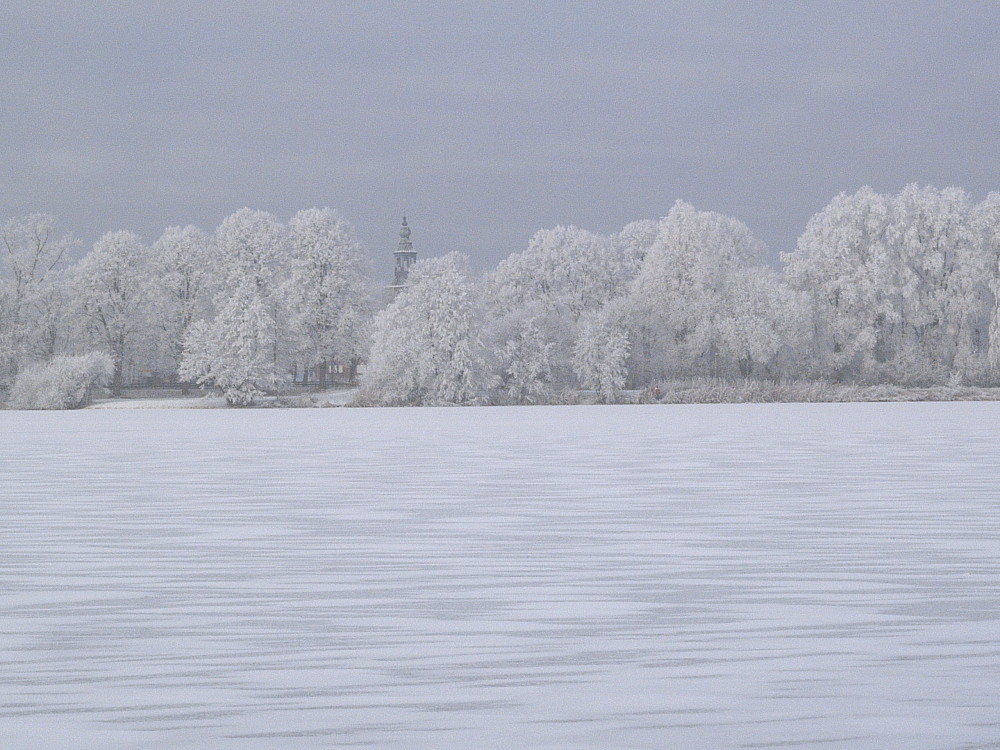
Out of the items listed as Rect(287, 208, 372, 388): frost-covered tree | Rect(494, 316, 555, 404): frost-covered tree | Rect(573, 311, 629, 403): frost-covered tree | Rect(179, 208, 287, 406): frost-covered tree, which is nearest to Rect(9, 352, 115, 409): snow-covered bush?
Rect(179, 208, 287, 406): frost-covered tree

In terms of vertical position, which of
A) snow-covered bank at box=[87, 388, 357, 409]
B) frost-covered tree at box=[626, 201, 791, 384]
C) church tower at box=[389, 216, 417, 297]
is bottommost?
snow-covered bank at box=[87, 388, 357, 409]

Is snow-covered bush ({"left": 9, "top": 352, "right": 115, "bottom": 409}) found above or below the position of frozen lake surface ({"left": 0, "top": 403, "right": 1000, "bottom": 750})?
above

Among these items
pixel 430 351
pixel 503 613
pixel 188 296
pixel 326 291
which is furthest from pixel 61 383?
pixel 503 613

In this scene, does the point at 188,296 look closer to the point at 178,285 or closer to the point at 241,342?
the point at 178,285

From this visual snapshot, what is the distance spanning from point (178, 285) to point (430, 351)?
1941 centimetres

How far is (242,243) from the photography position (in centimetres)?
7144

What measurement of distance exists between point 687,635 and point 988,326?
61585mm

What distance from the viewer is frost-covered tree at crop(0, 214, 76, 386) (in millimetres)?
63062

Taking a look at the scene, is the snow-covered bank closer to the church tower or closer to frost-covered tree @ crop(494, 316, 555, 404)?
frost-covered tree @ crop(494, 316, 555, 404)

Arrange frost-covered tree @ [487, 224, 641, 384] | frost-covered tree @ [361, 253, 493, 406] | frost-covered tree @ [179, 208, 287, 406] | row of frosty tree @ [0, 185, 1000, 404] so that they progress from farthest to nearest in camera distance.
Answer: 1. frost-covered tree @ [487, 224, 641, 384]
2. row of frosty tree @ [0, 185, 1000, 404]
3. frost-covered tree @ [179, 208, 287, 406]
4. frost-covered tree @ [361, 253, 493, 406]

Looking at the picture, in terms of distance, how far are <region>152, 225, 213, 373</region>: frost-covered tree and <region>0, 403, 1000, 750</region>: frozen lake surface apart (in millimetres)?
55217

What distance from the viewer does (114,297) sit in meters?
68.0

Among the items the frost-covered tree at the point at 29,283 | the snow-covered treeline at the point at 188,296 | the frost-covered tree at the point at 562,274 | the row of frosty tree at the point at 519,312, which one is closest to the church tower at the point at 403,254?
the frost-covered tree at the point at 562,274

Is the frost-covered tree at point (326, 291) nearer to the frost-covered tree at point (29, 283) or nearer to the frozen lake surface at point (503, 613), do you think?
the frost-covered tree at point (29, 283)
